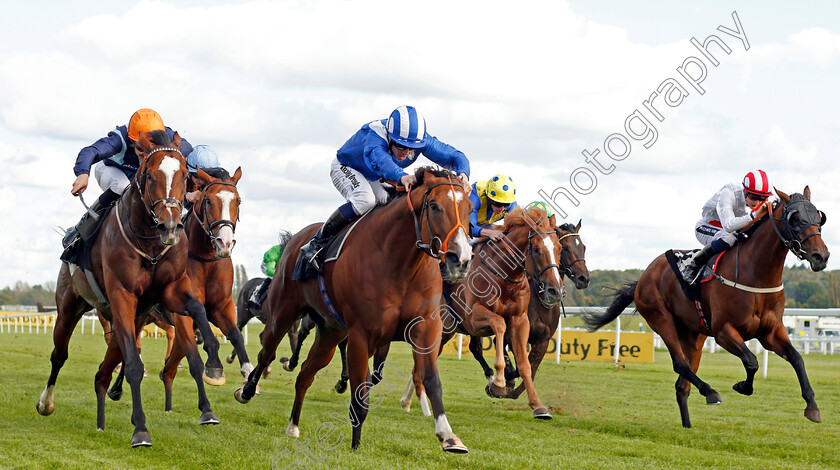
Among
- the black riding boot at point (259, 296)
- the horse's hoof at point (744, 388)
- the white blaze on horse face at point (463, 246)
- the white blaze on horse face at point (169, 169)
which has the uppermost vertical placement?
the white blaze on horse face at point (169, 169)

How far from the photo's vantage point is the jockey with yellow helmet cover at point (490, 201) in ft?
26.5

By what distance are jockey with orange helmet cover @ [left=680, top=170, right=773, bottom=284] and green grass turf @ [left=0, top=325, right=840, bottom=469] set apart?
1.62 meters

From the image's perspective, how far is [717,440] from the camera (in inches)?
270

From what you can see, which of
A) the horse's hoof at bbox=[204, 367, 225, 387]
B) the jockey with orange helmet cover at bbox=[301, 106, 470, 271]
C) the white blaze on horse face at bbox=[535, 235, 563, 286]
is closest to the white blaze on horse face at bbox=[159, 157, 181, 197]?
the jockey with orange helmet cover at bbox=[301, 106, 470, 271]

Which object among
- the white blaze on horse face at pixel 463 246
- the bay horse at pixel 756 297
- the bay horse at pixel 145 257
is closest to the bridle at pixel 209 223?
the bay horse at pixel 145 257

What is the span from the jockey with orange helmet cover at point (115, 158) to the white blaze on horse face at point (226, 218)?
556mm

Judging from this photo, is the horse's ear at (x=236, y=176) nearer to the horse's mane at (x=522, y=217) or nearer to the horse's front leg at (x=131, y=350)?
the horse's front leg at (x=131, y=350)

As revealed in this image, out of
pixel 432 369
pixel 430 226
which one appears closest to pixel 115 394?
pixel 432 369

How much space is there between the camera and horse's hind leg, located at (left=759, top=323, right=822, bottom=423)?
6.95 m

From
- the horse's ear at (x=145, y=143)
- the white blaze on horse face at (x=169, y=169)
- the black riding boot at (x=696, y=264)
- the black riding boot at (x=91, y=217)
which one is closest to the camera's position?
the white blaze on horse face at (x=169, y=169)

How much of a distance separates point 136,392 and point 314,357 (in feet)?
4.96

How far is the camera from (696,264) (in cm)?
834

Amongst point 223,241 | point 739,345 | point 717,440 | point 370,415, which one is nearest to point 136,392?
point 223,241

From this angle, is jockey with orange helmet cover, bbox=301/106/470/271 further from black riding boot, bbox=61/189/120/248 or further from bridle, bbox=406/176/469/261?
black riding boot, bbox=61/189/120/248
